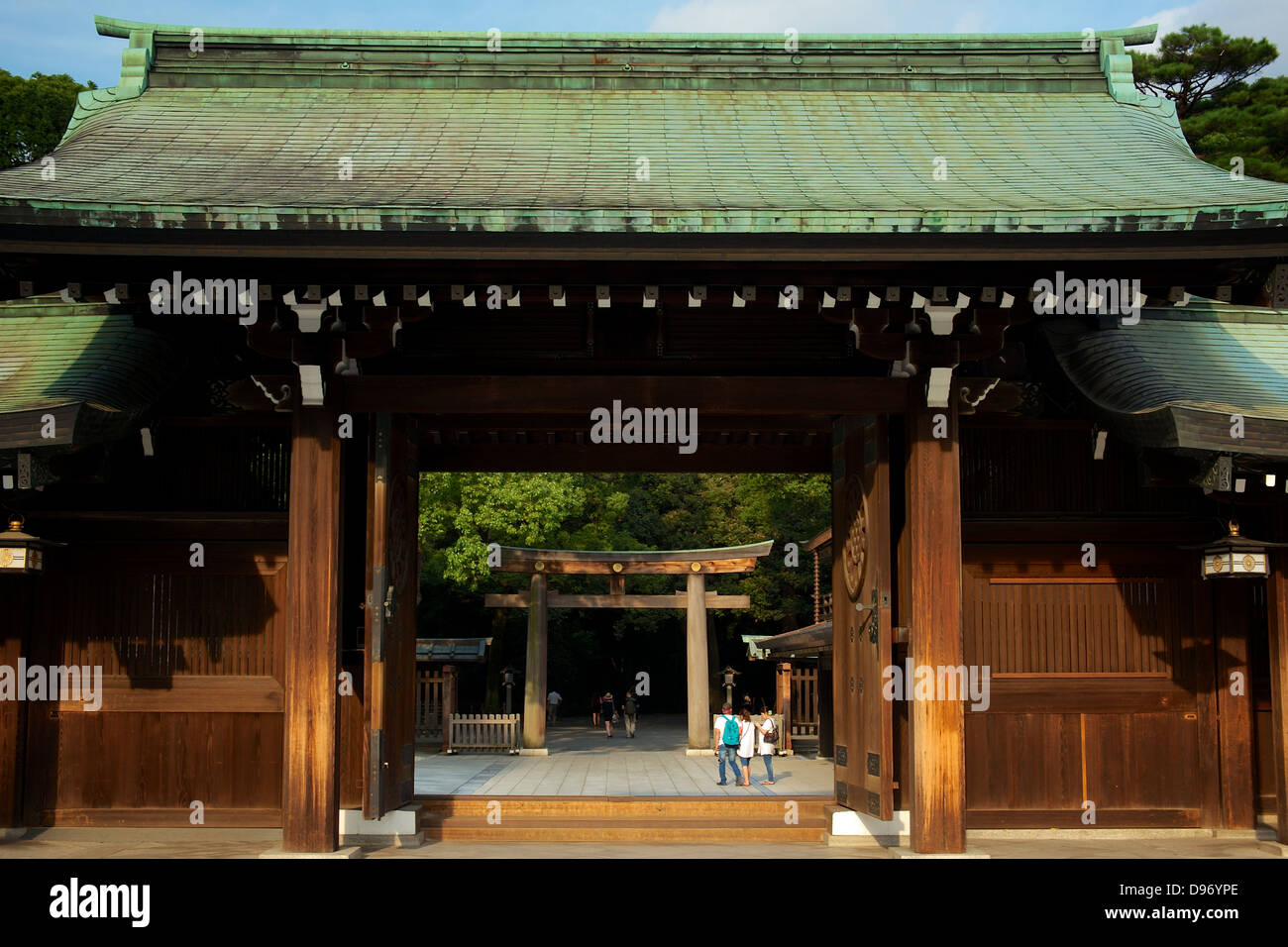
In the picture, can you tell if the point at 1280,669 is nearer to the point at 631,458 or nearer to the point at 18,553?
the point at 631,458

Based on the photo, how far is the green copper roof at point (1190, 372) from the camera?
30.2ft

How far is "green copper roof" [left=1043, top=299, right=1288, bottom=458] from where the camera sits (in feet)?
30.2

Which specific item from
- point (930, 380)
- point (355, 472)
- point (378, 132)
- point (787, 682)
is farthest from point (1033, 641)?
point (787, 682)

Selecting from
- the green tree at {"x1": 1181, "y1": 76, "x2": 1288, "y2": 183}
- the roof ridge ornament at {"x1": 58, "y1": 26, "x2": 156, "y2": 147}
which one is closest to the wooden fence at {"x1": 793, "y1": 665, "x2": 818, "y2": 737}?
the green tree at {"x1": 1181, "y1": 76, "x2": 1288, "y2": 183}

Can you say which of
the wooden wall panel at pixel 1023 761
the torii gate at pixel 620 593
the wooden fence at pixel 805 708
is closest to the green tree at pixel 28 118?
the torii gate at pixel 620 593

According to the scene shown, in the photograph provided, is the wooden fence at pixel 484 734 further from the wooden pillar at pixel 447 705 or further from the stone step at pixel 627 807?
the stone step at pixel 627 807

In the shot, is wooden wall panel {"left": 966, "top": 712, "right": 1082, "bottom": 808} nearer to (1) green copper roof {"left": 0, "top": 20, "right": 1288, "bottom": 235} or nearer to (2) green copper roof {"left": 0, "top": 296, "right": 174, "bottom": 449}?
(1) green copper roof {"left": 0, "top": 20, "right": 1288, "bottom": 235}

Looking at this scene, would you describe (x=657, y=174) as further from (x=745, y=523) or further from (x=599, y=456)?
(x=745, y=523)

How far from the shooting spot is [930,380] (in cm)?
968

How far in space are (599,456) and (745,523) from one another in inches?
1069

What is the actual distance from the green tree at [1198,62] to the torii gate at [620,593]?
2267 centimetres

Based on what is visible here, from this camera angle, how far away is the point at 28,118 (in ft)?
111

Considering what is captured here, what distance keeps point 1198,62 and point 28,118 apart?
36.4 m

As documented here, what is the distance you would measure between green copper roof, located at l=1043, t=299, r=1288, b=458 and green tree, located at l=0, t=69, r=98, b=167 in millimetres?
32062
